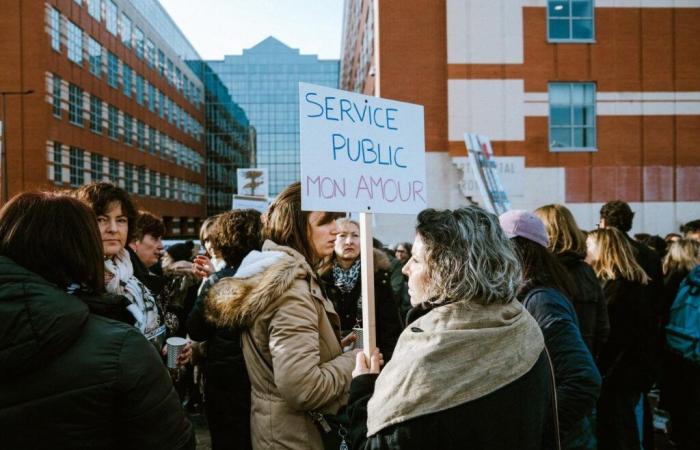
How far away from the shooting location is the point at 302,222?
2.79 m

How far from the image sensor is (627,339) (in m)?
4.11

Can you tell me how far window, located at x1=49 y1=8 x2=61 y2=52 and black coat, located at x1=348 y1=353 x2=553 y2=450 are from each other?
41.1m

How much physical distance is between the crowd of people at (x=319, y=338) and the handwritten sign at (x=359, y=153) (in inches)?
10.5

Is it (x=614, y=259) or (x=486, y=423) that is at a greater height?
(x=614, y=259)

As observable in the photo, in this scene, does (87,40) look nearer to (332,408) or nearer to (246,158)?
(332,408)

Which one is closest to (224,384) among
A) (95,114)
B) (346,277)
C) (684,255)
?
(346,277)

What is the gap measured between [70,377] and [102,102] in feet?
155

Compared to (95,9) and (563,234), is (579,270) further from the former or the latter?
(95,9)

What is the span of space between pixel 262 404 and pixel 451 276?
50.5 inches

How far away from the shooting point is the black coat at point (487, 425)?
163cm

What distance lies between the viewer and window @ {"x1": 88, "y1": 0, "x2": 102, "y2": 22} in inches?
1626

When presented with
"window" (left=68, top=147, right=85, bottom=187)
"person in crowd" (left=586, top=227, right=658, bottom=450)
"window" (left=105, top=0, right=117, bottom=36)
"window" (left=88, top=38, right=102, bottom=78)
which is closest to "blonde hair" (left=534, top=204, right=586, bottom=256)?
"person in crowd" (left=586, top=227, right=658, bottom=450)

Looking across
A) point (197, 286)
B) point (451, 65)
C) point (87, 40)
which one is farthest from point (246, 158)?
point (197, 286)

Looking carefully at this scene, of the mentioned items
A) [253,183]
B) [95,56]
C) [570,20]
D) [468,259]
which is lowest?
[468,259]
